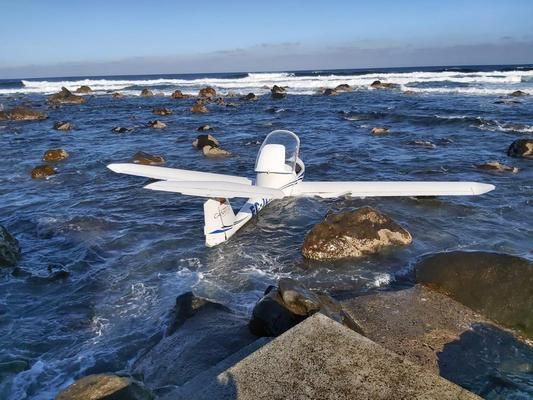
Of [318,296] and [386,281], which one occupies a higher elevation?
[318,296]

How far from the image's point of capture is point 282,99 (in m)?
56.8

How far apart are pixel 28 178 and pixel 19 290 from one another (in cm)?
1170

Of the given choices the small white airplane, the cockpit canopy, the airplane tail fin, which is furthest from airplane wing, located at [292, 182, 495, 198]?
the airplane tail fin

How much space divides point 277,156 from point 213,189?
485 cm

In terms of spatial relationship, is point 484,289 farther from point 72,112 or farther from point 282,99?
point 282,99

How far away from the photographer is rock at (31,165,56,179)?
768 inches

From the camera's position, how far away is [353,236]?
1081 centimetres

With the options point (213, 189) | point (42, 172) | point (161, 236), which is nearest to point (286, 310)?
point (213, 189)

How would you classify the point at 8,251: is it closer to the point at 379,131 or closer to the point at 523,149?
the point at 523,149

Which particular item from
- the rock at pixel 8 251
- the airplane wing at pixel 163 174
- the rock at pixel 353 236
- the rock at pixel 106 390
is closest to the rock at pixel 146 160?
the airplane wing at pixel 163 174

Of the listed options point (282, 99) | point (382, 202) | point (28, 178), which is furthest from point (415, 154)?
point (282, 99)

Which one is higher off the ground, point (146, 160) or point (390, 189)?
point (390, 189)

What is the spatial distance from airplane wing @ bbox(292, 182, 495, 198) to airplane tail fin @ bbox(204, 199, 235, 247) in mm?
4175

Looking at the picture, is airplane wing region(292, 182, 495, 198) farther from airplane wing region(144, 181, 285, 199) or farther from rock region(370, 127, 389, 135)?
rock region(370, 127, 389, 135)
